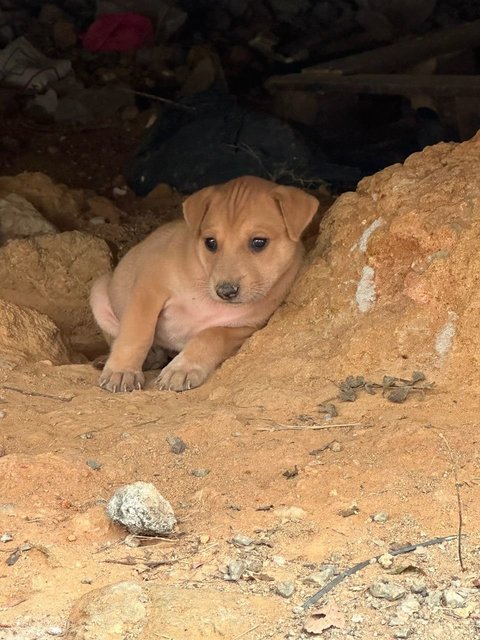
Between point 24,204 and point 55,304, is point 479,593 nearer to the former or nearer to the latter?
point 55,304

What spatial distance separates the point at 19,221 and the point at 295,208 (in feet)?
9.75

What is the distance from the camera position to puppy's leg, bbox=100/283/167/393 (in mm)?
5680

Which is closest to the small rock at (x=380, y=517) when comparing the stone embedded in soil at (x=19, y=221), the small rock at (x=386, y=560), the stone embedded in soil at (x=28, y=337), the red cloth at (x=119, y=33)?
the small rock at (x=386, y=560)

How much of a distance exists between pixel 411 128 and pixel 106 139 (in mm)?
3015

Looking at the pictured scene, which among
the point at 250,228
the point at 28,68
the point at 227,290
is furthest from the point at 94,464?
the point at 28,68

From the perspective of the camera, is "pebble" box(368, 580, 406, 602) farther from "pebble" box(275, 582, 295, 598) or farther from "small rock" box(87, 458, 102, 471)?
"small rock" box(87, 458, 102, 471)

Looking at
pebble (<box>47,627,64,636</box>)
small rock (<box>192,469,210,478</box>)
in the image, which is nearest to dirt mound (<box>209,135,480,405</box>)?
small rock (<box>192,469,210,478</box>)

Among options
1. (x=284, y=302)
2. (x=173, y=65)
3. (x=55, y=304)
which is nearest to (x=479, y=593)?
(x=284, y=302)

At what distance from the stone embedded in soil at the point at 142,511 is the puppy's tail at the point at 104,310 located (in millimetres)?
3085

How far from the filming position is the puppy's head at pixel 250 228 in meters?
5.79

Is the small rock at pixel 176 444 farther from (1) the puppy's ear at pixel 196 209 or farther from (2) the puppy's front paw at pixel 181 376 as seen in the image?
(1) the puppy's ear at pixel 196 209

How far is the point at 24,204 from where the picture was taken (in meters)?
8.14

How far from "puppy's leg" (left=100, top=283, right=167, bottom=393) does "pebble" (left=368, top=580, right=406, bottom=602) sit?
8.93ft

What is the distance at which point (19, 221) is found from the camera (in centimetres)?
796
